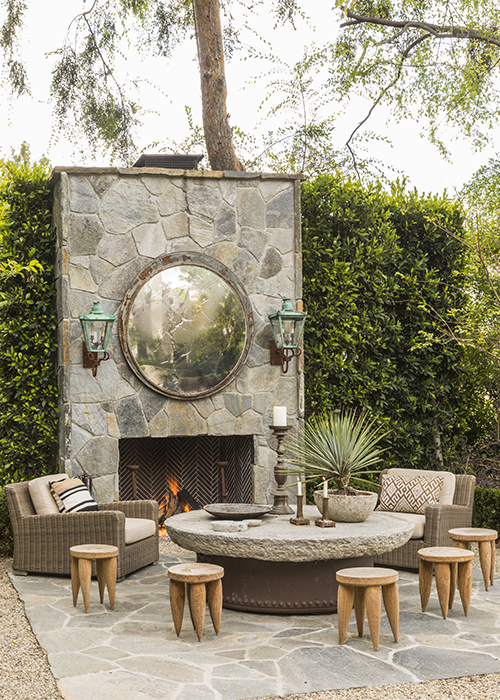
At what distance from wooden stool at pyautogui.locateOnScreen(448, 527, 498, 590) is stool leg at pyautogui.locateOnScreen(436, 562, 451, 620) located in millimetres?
601

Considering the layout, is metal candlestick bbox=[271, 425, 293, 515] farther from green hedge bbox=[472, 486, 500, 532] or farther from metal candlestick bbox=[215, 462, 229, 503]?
green hedge bbox=[472, 486, 500, 532]

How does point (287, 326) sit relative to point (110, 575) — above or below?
above

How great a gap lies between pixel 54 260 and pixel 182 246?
122 centimetres

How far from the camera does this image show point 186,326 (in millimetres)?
6641

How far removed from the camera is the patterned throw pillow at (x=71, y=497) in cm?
539

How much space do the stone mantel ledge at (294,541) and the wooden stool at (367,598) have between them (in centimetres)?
26

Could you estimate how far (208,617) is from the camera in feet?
14.1

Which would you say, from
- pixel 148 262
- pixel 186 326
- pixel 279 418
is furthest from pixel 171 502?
pixel 279 418

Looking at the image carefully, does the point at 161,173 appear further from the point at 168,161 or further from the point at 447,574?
the point at 447,574

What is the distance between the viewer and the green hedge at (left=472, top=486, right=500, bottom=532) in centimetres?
662

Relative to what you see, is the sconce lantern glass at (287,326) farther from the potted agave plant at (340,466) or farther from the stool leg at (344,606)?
the stool leg at (344,606)

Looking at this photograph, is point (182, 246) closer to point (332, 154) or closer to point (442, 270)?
point (442, 270)

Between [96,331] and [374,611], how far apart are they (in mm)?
3586

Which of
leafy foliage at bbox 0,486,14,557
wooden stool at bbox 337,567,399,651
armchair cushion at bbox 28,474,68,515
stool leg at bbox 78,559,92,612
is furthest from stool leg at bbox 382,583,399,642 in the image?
leafy foliage at bbox 0,486,14,557
